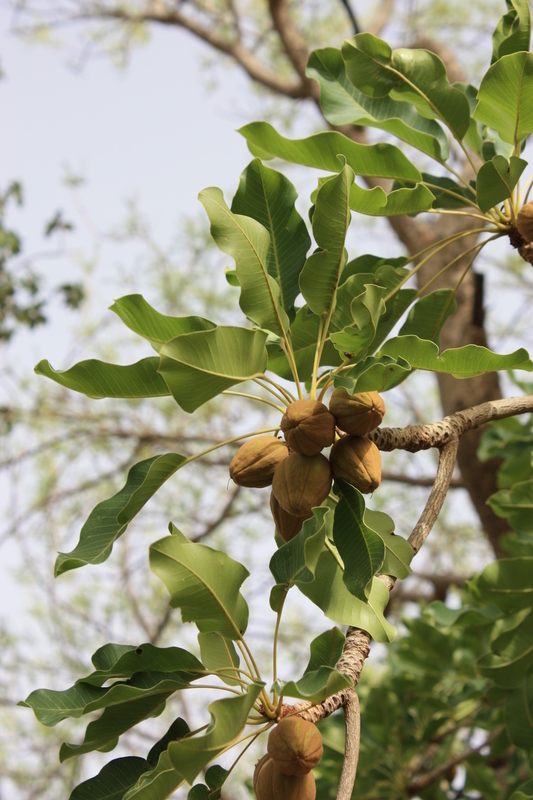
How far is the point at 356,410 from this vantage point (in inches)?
38.9

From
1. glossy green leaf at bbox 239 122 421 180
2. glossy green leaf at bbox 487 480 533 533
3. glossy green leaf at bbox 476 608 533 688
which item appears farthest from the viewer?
glossy green leaf at bbox 487 480 533 533

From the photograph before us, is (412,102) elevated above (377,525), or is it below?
above

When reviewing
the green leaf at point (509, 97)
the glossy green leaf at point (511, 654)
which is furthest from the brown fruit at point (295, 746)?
the green leaf at point (509, 97)

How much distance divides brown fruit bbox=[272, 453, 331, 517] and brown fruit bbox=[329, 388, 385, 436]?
58 mm

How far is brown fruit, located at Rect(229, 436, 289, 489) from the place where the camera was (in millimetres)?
1060

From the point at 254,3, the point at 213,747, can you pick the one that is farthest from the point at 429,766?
the point at 254,3

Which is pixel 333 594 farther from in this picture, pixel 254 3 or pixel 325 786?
pixel 254 3

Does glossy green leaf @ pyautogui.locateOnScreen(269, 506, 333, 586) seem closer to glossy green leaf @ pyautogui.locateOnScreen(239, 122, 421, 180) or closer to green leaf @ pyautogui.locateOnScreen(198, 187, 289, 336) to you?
green leaf @ pyautogui.locateOnScreen(198, 187, 289, 336)

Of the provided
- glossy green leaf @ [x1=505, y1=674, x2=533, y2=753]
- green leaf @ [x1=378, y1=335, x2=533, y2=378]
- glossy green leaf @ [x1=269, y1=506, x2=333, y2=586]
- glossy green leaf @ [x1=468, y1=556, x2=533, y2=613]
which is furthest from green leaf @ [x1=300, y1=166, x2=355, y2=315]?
glossy green leaf @ [x1=505, y1=674, x2=533, y2=753]

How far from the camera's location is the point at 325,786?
218cm

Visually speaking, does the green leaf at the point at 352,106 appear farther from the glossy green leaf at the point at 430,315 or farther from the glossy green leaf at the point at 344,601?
the glossy green leaf at the point at 344,601

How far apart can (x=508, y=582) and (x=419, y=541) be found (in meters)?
0.75

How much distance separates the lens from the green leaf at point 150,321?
104cm

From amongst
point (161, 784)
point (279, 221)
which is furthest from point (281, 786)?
point (279, 221)
